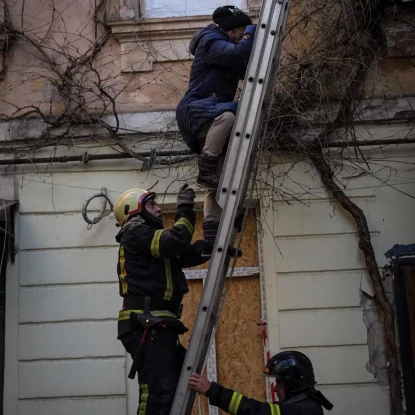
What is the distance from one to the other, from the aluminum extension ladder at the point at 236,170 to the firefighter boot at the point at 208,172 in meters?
0.44

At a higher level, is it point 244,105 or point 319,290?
point 244,105

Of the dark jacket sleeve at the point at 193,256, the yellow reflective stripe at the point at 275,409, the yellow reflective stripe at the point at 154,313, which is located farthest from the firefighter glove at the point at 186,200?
the yellow reflective stripe at the point at 275,409

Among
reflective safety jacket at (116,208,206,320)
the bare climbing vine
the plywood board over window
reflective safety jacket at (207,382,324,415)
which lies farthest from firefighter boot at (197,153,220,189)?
the plywood board over window

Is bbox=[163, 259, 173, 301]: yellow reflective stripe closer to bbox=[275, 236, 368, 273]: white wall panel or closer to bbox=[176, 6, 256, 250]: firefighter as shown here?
bbox=[176, 6, 256, 250]: firefighter

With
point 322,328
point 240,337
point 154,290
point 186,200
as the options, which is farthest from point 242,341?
point 186,200

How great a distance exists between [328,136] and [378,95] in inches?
25.6

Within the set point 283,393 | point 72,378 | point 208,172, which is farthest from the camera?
point 72,378

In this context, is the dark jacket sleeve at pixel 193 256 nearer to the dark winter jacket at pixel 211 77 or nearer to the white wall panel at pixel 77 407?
the dark winter jacket at pixel 211 77

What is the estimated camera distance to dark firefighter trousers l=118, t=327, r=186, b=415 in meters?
4.88

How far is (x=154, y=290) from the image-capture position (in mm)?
5047

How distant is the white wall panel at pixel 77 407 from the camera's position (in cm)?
733

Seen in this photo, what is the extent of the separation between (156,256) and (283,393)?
1116mm

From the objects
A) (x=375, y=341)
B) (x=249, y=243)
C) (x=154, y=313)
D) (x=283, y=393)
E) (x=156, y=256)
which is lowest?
(x=283, y=393)

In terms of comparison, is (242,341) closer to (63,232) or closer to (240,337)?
(240,337)
